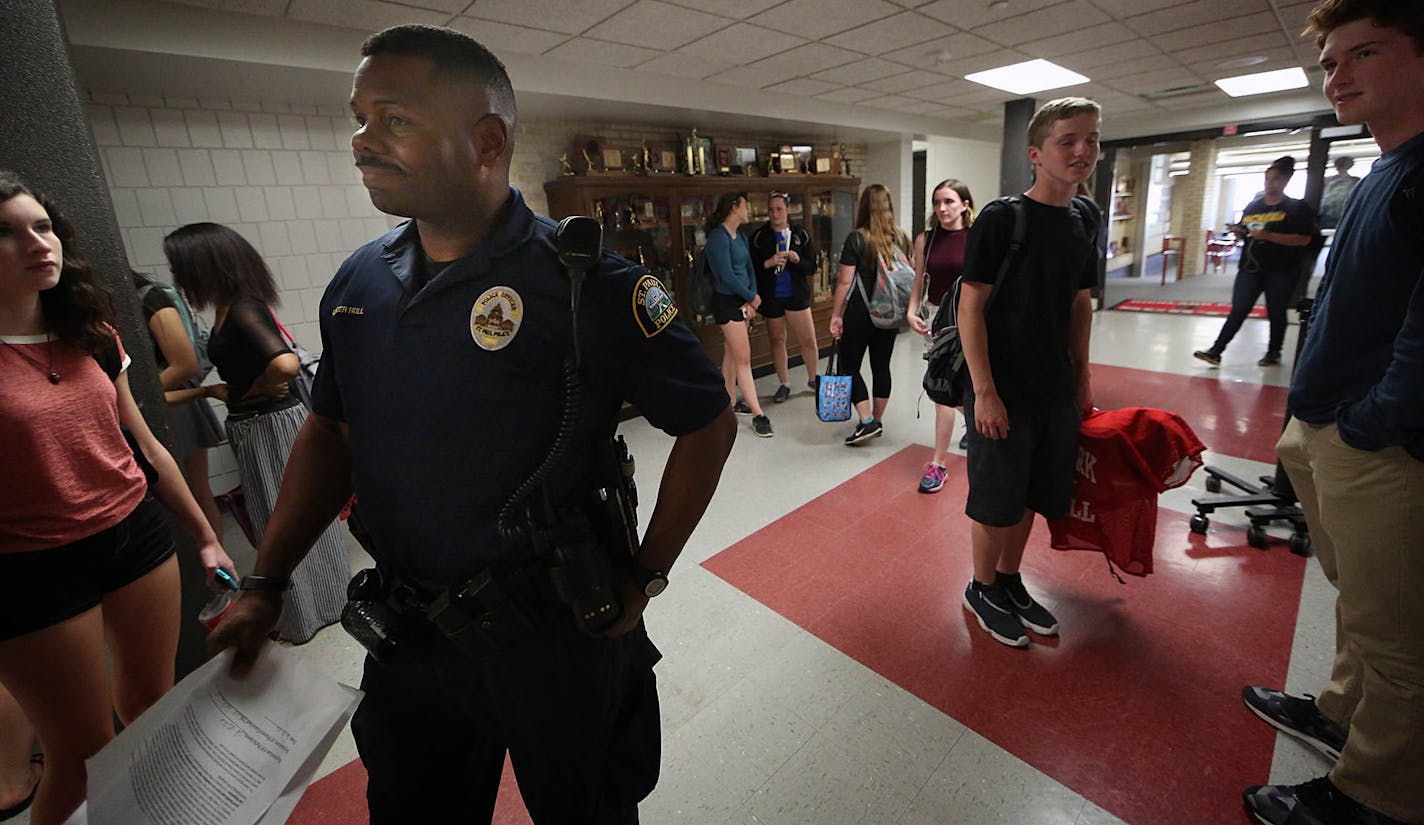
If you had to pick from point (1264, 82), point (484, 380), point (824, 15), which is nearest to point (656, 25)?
point (824, 15)

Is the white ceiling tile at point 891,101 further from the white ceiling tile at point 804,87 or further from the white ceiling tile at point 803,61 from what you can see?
the white ceiling tile at point 803,61

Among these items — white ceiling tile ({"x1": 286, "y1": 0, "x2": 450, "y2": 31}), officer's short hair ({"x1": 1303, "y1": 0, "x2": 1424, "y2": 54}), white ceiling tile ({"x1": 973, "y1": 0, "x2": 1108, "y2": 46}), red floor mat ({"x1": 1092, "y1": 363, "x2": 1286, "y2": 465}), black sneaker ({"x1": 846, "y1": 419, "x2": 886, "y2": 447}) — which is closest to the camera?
officer's short hair ({"x1": 1303, "y1": 0, "x2": 1424, "y2": 54})

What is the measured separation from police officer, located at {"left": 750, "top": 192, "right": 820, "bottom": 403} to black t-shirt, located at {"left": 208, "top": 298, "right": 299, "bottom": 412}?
11.0ft

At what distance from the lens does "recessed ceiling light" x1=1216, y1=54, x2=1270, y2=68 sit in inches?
210

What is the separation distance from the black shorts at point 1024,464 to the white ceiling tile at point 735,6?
267 cm

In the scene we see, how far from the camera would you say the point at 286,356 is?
7.15 feet

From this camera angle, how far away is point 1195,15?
4191 mm

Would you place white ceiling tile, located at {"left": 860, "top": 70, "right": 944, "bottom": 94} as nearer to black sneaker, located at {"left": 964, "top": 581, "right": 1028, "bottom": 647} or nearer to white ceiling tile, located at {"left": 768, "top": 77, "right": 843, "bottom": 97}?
white ceiling tile, located at {"left": 768, "top": 77, "right": 843, "bottom": 97}

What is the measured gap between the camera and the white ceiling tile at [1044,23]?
393cm

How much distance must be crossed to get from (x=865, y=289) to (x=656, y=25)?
199 centimetres

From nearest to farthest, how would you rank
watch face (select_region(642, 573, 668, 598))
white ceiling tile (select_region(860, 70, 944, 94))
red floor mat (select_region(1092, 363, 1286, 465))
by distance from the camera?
watch face (select_region(642, 573, 668, 598))
red floor mat (select_region(1092, 363, 1286, 465))
white ceiling tile (select_region(860, 70, 944, 94))

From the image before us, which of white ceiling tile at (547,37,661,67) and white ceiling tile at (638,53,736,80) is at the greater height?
white ceiling tile at (638,53,736,80)

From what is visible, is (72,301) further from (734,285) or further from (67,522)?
(734,285)

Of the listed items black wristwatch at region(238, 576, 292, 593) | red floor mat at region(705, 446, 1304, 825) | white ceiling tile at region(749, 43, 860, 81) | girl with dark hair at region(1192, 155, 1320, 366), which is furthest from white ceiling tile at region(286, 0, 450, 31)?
girl with dark hair at region(1192, 155, 1320, 366)
